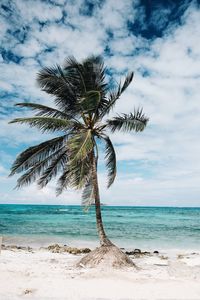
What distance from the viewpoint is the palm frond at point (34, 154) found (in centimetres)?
1186

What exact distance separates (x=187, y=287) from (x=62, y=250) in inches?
353

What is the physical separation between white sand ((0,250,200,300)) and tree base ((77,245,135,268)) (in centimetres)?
36

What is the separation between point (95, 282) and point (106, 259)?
1.93 m

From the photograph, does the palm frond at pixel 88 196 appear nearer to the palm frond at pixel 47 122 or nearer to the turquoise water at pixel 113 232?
the palm frond at pixel 47 122

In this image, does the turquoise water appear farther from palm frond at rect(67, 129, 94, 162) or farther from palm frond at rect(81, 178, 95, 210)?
palm frond at rect(67, 129, 94, 162)

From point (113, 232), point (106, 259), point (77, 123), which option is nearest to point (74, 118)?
point (77, 123)

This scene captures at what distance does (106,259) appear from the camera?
998 centimetres

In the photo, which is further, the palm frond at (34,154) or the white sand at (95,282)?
the palm frond at (34,154)

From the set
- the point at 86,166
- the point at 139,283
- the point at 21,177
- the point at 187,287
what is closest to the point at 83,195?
the point at 86,166

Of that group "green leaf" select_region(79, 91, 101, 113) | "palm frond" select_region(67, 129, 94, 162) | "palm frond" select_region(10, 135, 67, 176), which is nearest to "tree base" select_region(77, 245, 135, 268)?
"palm frond" select_region(67, 129, 94, 162)

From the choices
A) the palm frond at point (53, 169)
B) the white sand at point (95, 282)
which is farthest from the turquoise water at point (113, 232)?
the white sand at point (95, 282)

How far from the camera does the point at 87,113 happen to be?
11516 mm

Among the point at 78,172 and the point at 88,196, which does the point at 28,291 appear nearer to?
the point at 78,172

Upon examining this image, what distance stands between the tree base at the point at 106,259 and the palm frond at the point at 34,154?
13.6 feet
